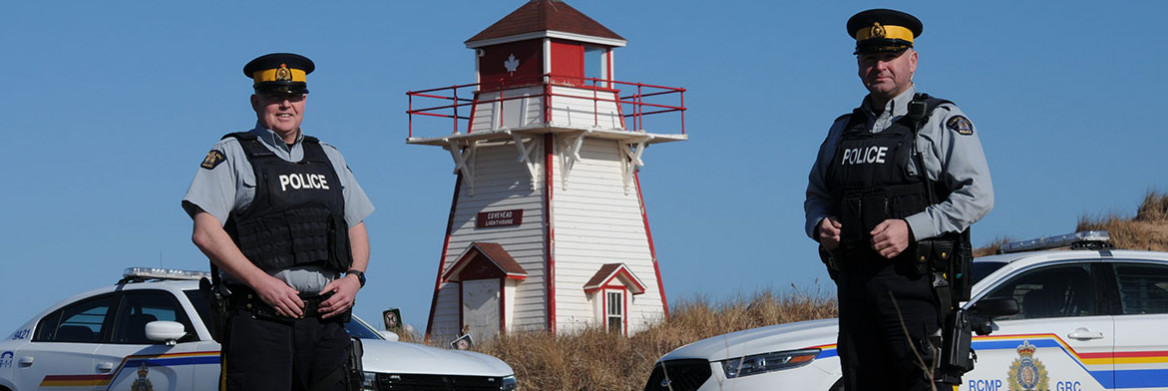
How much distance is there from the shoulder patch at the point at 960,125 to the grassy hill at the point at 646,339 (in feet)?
27.7

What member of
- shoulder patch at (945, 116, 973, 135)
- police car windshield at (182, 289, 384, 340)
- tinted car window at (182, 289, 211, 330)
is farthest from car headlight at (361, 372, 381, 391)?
shoulder patch at (945, 116, 973, 135)

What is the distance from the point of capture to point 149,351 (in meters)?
9.85

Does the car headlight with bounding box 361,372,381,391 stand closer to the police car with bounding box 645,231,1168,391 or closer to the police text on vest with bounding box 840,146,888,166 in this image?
the police car with bounding box 645,231,1168,391

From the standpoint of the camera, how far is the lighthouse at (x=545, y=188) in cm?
3036

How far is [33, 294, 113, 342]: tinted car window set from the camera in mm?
10391

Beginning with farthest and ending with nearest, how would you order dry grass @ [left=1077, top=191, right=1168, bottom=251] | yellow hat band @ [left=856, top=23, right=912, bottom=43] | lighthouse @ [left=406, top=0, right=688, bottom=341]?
lighthouse @ [left=406, top=0, right=688, bottom=341]
dry grass @ [left=1077, top=191, right=1168, bottom=251]
yellow hat band @ [left=856, top=23, right=912, bottom=43]

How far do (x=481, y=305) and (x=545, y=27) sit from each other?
19.1 feet

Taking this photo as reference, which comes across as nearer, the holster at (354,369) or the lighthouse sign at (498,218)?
the holster at (354,369)

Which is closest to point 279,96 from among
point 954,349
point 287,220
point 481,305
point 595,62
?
point 287,220

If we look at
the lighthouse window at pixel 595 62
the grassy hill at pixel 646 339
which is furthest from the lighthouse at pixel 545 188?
the grassy hill at pixel 646 339

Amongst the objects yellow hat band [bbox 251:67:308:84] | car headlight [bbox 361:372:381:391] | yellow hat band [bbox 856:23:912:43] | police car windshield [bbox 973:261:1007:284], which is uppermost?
yellow hat band [bbox 856:23:912:43]

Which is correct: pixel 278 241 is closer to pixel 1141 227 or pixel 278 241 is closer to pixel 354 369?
pixel 354 369

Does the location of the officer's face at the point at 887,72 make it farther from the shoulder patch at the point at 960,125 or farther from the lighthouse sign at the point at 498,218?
the lighthouse sign at the point at 498,218

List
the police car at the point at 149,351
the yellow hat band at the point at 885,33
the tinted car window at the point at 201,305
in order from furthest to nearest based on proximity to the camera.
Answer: the tinted car window at the point at 201,305 → the police car at the point at 149,351 → the yellow hat band at the point at 885,33
